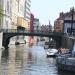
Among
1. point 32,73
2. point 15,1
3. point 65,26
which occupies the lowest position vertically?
point 32,73

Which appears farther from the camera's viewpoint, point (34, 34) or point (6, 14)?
point (6, 14)

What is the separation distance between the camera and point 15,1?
159250mm

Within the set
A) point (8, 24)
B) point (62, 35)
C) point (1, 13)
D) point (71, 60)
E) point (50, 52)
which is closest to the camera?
point (71, 60)

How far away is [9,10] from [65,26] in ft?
88.1

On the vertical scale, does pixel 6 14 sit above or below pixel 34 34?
above

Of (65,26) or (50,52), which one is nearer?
(50,52)

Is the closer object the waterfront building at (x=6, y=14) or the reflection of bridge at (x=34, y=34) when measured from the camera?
the reflection of bridge at (x=34, y=34)

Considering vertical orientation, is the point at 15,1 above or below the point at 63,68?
above

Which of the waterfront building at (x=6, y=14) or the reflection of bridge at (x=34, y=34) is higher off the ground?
the waterfront building at (x=6, y=14)

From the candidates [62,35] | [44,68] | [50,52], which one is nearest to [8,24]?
[62,35]

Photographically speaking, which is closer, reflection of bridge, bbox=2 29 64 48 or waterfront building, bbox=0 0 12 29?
reflection of bridge, bbox=2 29 64 48

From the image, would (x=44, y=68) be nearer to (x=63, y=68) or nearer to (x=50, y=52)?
(x=63, y=68)

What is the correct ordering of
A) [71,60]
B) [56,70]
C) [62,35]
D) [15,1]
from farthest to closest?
1. [15,1]
2. [62,35]
3. [56,70]
4. [71,60]

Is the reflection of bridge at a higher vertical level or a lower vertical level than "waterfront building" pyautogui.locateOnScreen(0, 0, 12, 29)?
lower
